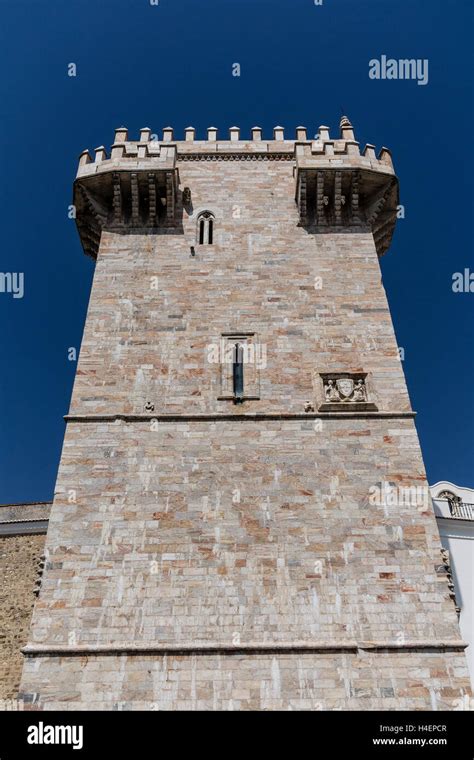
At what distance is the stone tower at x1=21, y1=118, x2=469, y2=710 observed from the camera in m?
7.95

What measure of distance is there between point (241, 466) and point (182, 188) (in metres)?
6.90

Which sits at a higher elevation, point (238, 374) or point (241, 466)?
point (238, 374)

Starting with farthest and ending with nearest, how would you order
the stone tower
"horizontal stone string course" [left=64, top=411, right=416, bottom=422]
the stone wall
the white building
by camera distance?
1. the stone wall
2. the white building
3. "horizontal stone string course" [left=64, top=411, right=416, bottom=422]
4. the stone tower

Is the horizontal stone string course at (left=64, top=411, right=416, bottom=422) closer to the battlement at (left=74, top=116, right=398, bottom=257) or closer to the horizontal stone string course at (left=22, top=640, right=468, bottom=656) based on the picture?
the horizontal stone string course at (left=22, top=640, right=468, bottom=656)

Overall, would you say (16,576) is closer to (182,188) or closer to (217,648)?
(217,648)

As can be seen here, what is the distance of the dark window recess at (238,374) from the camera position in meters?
10.5

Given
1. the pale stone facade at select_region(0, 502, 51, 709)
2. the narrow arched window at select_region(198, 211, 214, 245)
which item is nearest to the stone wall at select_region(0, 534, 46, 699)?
the pale stone facade at select_region(0, 502, 51, 709)

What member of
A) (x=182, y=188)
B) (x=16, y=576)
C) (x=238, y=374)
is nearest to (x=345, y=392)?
(x=238, y=374)

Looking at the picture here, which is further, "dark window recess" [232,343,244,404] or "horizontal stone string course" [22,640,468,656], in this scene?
"dark window recess" [232,343,244,404]

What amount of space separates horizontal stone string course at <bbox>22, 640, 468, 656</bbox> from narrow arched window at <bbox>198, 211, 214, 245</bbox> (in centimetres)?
785

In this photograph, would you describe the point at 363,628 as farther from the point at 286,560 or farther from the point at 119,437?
the point at 119,437

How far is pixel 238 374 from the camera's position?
10.8m

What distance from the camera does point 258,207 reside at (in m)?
13.2
